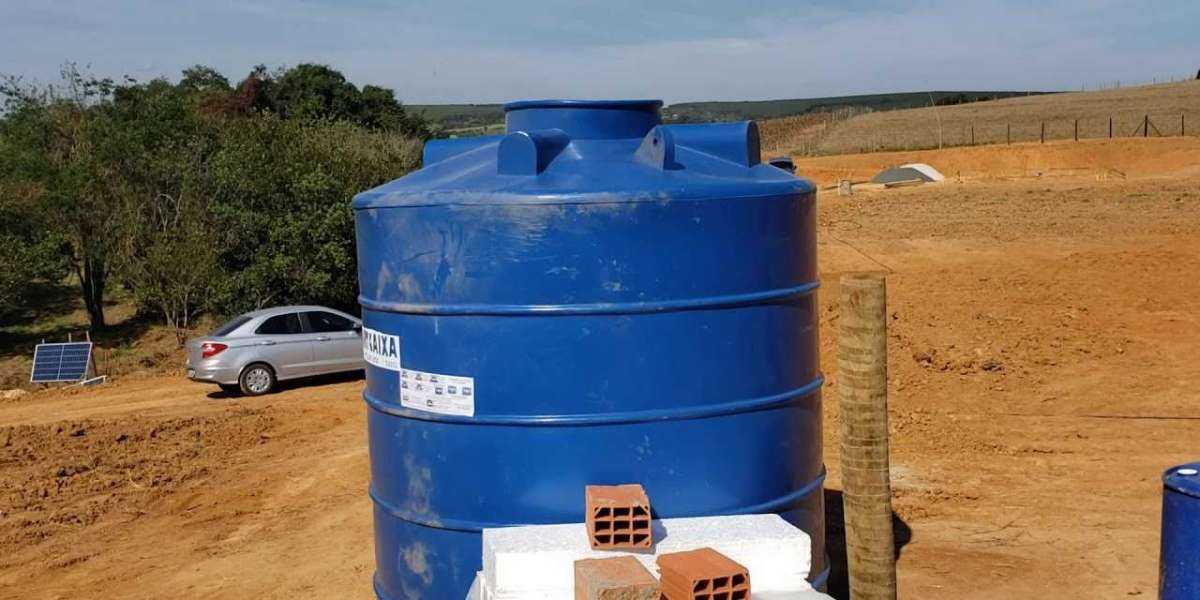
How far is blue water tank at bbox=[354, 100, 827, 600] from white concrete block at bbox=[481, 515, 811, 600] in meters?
0.33

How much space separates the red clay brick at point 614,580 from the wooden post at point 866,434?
102 inches

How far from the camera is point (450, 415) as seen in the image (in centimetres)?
573

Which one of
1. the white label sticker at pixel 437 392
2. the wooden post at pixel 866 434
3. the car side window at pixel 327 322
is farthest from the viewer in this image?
the car side window at pixel 327 322

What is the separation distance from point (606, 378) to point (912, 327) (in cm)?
1268

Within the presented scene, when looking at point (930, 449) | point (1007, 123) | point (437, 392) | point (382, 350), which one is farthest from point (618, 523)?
point (1007, 123)

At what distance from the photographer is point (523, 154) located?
5.71 metres

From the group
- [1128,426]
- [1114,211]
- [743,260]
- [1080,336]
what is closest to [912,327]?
[1080,336]

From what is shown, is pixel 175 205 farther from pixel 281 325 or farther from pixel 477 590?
pixel 477 590

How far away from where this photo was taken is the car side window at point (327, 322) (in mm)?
19125

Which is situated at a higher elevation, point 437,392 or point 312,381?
point 437,392

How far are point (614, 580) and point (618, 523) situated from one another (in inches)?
26.7

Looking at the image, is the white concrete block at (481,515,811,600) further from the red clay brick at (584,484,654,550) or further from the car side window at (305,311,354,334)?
the car side window at (305,311,354,334)

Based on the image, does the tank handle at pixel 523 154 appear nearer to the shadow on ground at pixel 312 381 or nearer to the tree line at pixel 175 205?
the shadow on ground at pixel 312 381

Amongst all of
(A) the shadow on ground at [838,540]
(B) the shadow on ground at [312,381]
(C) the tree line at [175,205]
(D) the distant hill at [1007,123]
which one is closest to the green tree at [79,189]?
(C) the tree line at [175,205]
